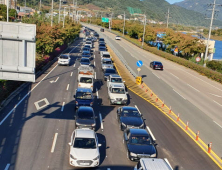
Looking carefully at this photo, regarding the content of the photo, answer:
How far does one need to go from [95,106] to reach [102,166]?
35.5ft

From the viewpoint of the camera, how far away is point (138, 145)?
1620 cm

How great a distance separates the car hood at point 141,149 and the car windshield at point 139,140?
0.30m

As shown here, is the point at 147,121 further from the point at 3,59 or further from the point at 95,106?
the point at 3,59

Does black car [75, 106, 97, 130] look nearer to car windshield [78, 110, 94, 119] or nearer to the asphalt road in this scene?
car windshield [78, 110, 94, 119]

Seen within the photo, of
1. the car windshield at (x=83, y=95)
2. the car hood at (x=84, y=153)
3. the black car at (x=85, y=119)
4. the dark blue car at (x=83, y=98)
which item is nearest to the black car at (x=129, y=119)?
the black car at (x=85, y=119)

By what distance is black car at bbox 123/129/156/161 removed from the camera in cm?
1541

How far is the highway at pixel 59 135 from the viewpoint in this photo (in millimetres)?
15305

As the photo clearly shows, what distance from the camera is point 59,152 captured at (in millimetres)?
16156

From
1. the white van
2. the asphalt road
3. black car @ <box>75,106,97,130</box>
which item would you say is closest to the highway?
black car @ <box>75,106,97,130</box>

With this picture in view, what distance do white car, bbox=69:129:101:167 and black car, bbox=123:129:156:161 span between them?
1.92 m

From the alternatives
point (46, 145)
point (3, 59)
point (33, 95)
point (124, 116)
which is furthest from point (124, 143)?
point (33, 95)

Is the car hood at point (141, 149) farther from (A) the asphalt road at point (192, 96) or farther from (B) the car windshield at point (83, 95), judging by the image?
(B) the car windshield at point (83, 95)

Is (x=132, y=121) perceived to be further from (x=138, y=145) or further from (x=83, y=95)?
(x=83, y=95)

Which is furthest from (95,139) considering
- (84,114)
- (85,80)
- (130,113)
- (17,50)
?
(85,80)
